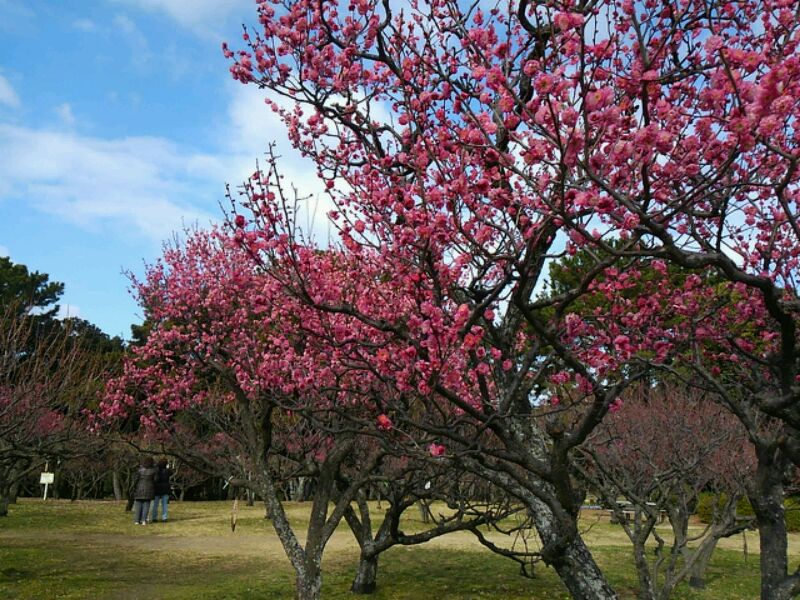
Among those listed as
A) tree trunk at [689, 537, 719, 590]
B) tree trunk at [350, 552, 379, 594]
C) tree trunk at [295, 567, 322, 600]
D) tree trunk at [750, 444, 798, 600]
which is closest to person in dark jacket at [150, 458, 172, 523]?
tree trunk at [350, 552, 379, 594]

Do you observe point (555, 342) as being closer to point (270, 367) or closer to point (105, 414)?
point (270, 367)

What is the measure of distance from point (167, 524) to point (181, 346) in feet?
37.6

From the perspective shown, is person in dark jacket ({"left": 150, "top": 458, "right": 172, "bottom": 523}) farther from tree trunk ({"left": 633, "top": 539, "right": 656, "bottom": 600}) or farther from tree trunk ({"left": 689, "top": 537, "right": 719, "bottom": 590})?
tree trunk ({"left": 633, "top": 539, "right": 656, "bottom": 600})

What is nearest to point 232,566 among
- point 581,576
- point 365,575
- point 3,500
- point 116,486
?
point 365,575

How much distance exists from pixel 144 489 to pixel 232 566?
8.56 meters

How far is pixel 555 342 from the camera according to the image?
418 cm

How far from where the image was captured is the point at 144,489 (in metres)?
21.2

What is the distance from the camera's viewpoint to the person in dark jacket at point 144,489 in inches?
814

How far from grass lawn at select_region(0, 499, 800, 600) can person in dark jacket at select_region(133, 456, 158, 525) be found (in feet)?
1.94

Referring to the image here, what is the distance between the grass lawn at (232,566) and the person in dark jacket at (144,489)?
59 centimetres

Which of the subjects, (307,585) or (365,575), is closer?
(307,585)

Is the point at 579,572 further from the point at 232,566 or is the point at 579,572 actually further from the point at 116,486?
the point at 116,486

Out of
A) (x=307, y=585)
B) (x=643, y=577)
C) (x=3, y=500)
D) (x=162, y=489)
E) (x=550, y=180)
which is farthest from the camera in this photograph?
(x=162, y=489)

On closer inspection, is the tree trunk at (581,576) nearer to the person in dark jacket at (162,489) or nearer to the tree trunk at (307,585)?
the tree trunk at (307,585)
